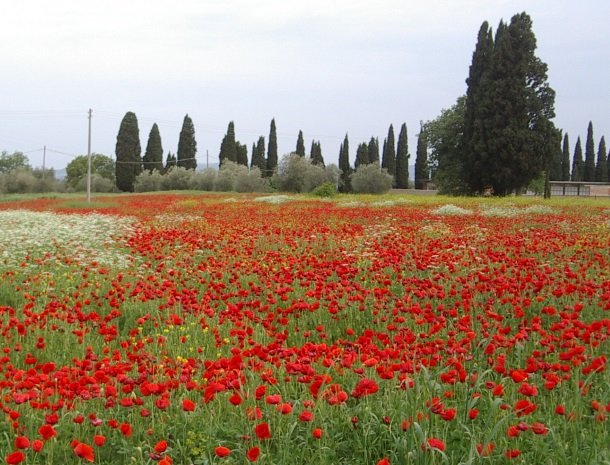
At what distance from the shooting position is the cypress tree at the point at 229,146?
7450 centimetres

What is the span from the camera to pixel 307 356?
4.02 m

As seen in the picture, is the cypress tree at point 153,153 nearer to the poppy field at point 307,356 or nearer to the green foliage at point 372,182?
the green foliage at point 372,182

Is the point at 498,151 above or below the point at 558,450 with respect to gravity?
above

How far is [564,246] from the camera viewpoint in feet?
36.6

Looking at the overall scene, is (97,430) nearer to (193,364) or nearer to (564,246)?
(193,364)

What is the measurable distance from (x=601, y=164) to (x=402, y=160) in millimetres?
29017

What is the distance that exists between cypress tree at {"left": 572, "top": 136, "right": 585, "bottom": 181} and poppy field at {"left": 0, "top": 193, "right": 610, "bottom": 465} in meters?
77.5

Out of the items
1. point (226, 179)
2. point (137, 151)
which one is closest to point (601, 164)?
point (226, 179)

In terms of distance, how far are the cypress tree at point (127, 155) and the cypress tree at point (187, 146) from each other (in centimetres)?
578

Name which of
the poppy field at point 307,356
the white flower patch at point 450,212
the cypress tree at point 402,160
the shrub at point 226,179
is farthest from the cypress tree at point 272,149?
the poppy field at point 307,356

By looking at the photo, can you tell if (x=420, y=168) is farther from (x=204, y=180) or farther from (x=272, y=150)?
(x=204, y=180)

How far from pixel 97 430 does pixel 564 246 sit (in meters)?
9.98

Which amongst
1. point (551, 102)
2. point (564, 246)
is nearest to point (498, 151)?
point (551, 102)

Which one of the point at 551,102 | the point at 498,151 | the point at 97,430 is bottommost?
the point at 97,430
